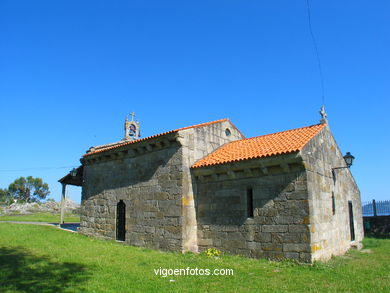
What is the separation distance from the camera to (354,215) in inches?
582

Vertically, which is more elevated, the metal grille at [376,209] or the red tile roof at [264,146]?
the red tile roof at [264,146]

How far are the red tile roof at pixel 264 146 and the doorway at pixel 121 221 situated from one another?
387 cm

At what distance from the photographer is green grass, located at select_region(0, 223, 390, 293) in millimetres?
6289

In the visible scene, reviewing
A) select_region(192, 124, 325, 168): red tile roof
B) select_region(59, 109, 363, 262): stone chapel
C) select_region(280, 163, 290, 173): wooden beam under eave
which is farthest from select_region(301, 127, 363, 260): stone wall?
select_region(280, 163, 290, 173): wooden beam under eave

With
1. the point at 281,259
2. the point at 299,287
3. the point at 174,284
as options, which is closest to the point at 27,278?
the point at 174,284

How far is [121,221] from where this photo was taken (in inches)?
500

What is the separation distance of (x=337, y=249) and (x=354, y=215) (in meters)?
4.93

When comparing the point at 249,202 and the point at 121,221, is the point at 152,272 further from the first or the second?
the point at 121,221

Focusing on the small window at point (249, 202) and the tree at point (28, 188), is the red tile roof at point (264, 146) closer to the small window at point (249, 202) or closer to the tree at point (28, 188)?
the small window at point (249, 202)

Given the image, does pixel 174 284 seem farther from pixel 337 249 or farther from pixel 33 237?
pixel 33 237

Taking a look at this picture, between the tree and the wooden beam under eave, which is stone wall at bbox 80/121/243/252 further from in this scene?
the tree

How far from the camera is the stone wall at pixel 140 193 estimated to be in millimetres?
10758

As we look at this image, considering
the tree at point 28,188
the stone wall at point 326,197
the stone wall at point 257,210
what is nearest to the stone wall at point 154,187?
the stone wall at point 257,210

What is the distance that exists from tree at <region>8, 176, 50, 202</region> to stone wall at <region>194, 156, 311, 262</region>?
61245 mm
